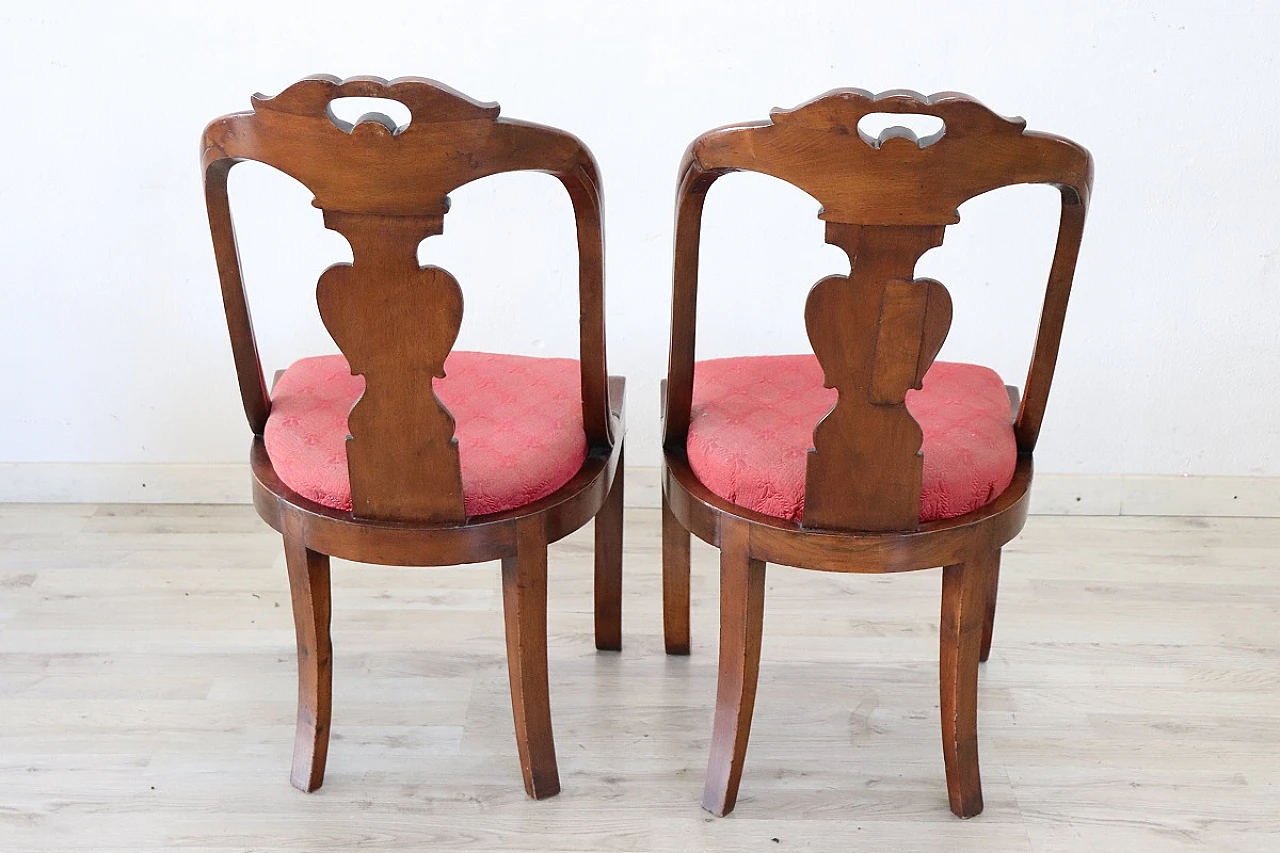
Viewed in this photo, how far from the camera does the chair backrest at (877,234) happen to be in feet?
3.66

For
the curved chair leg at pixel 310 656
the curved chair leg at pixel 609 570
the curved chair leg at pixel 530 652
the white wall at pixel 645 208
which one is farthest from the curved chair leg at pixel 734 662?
the white wall at pixel 645 208

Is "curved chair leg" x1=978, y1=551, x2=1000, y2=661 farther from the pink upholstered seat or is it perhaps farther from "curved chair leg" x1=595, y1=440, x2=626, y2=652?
the pink upholstered seat

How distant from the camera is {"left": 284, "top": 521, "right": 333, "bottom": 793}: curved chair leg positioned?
1.49m

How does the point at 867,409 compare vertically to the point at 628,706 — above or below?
above

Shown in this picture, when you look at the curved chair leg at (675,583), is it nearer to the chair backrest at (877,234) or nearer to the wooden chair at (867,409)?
the wooden chair at (867,409)

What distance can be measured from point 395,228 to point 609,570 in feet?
2.71

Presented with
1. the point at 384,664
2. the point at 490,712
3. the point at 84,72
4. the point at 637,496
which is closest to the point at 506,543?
the point at 490,712

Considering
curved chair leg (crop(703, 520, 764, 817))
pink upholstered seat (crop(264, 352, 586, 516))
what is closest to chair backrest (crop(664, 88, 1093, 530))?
curved chair leg (crop(703, 520, 764, 817))

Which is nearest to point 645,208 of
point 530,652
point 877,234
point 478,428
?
point 478,428

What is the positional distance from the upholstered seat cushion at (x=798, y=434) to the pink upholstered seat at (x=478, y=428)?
0.17 m

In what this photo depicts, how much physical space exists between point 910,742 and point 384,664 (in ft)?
2.68

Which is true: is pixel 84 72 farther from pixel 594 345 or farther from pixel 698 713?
pixel 698 713

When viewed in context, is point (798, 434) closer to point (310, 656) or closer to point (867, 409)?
point (867, 409)

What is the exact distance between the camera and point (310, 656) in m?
1.54
